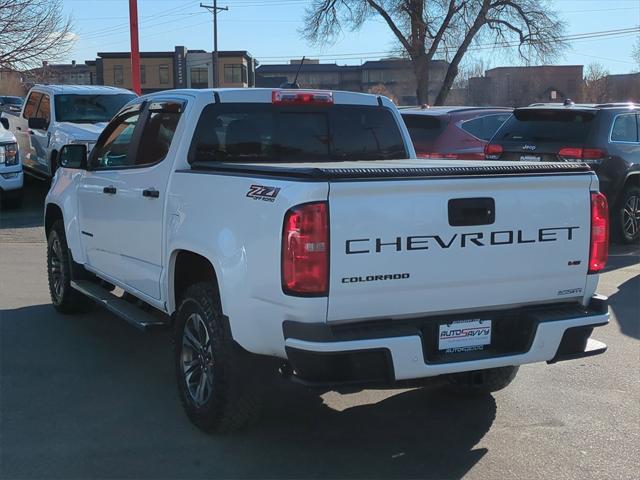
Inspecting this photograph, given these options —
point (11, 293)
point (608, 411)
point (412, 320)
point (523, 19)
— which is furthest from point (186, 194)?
point (523, 19)

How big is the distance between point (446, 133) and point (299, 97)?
6444mm

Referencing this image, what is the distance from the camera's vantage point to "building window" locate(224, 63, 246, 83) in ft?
247

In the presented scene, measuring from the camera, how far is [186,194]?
14.6 feet

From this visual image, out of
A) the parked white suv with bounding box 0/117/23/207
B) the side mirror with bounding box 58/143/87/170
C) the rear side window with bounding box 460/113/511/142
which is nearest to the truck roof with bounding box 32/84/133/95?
the parked white suv with bounding box 0/117/23/207

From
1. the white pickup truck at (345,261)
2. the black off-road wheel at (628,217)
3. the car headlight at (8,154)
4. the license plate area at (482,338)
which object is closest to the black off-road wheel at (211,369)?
the white pickup truck at (345,261)

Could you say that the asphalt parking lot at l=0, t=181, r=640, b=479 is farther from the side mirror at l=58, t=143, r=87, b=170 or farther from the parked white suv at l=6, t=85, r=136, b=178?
the parked white suv at l=6, t=85, r=136, b=178

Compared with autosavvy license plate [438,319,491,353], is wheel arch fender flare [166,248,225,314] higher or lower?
higher

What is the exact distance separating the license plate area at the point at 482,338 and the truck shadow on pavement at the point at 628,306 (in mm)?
2929

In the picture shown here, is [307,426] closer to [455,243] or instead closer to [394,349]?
[394,349]

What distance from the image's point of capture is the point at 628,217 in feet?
34.7

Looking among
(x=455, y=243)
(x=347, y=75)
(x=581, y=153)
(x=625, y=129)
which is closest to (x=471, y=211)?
(x=455, y=243)

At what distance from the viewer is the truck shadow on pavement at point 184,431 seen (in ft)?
12.9

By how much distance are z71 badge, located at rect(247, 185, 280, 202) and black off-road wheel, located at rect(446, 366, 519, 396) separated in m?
1.86

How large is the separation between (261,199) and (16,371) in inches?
111
